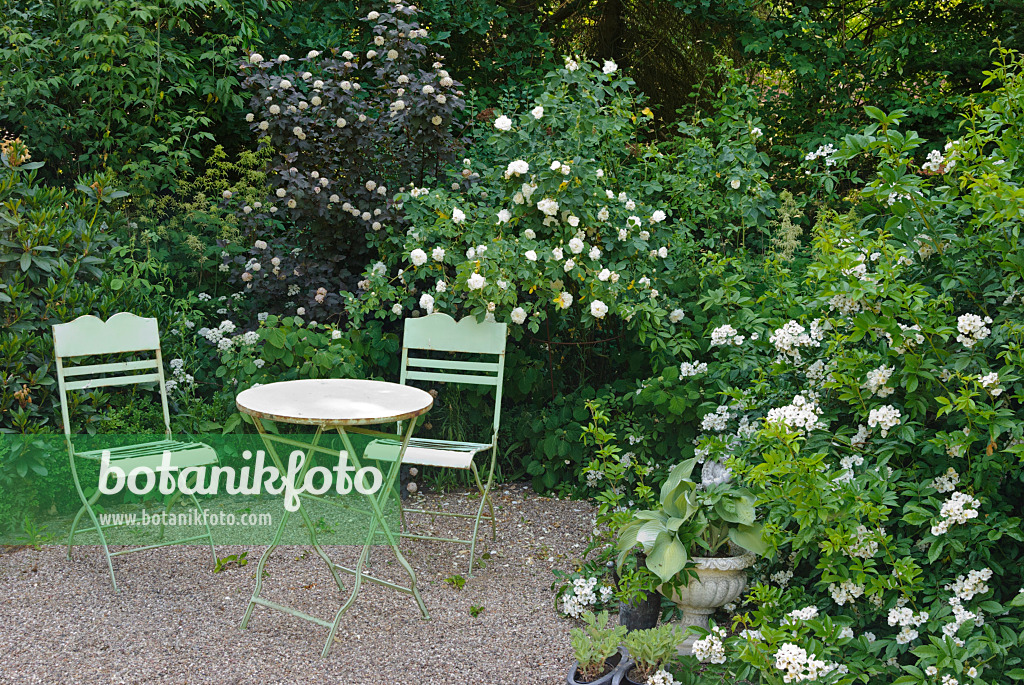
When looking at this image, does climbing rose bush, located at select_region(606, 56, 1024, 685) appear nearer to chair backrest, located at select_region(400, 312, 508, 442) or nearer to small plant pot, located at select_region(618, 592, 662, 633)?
small plant pot, located at select_region(618, 592, 662, 633)

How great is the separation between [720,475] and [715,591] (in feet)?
1.95

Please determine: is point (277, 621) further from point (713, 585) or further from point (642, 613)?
point (713, 585)

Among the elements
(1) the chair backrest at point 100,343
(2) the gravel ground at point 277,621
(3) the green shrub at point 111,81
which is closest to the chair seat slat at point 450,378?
(2) the gravel ground at point 277,621

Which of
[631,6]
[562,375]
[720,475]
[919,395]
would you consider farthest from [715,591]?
[631,6]

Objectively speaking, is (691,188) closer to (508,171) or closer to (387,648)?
(508,171)

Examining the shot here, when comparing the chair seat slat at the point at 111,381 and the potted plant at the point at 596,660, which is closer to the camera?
the potted plant at the point at 596,660

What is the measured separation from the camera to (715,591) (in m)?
2.95

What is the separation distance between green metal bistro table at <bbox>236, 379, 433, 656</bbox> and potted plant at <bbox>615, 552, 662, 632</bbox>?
781mm

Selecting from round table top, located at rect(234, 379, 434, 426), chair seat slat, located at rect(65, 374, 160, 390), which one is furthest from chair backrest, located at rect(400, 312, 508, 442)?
chair seat slat, located at rect(65, 374, 160, 390)

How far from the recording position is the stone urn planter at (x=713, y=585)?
115 inches

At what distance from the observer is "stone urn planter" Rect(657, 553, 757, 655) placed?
2.93 meters

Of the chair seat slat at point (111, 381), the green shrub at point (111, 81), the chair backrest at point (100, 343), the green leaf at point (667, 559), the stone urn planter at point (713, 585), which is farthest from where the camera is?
the green shrub at point (111, 81)

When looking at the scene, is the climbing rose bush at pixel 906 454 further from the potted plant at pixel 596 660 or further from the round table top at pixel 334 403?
the round table top at pixel 334 403

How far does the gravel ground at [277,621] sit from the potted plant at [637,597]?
258mm
